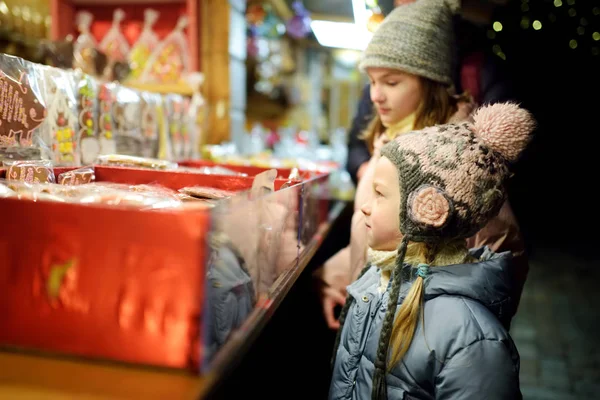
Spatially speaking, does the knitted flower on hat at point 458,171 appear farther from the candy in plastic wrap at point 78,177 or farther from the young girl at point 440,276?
the candy in plastic wrap at point 78,177

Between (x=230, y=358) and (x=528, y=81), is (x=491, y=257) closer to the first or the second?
(x=230, y=358)

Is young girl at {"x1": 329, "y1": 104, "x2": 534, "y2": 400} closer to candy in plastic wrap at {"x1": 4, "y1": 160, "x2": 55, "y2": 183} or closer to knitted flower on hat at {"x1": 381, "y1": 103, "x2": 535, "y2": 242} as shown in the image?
knitted flower on hat at {"x1": 381, "y1": 103, "x2": 535, "y2": 242}

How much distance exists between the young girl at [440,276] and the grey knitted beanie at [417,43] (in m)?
0.44

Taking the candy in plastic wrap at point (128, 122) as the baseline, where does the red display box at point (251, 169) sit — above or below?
below

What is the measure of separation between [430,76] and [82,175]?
1.12 meters

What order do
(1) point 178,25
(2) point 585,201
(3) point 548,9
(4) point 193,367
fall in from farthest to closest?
(2) point 585,201
(1) point 178,25
(3) point 548,9
(4) point 193,367

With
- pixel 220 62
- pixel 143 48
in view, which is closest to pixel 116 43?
pixel 143 48

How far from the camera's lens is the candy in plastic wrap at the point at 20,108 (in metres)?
1.15

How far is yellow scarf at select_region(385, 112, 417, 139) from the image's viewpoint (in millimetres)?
1557

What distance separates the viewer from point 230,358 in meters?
0.77

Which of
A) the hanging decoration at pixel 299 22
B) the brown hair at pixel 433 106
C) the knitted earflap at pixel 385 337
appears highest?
the hanging decoration at pixel 299 22

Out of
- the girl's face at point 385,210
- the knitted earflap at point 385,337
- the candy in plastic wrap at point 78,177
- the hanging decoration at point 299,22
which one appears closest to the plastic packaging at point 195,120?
the candy in plastic wrap at point 78,177

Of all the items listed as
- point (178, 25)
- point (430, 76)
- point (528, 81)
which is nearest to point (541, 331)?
A: point (528, 81)

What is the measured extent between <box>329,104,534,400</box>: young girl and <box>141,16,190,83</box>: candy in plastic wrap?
6.40 feet
